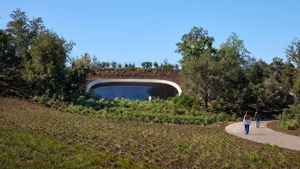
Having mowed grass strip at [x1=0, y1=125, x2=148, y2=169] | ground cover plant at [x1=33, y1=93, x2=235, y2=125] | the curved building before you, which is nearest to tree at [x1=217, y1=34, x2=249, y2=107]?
ground cover plant at [x1=33, y1=93, x2=235, y2=125]

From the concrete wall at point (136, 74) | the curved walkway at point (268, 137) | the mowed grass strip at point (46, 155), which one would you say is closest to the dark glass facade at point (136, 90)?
the concrete wall at point (136, 74)

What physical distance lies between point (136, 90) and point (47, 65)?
68.7 feet

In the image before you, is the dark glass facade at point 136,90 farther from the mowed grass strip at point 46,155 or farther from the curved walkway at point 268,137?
the mowed grass strip at point 46,155

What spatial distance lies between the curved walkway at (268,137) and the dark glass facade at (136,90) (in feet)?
82.6

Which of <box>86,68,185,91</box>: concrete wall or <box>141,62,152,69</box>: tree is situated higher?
<box>141,62,152,69</box>: tree

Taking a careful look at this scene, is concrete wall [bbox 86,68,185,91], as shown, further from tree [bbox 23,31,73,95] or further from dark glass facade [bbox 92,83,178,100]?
tree [bbox 23,31,73,95]

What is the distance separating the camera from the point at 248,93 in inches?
1473

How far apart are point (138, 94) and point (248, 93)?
720 inches

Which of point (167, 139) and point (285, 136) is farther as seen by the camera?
point (285, 136)

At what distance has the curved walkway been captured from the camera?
19917 mm

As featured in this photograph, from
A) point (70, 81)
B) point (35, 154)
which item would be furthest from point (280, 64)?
point (35, 154)

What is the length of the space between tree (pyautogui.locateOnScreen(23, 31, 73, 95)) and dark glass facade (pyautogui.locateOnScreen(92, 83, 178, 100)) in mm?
16775

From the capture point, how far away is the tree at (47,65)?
32656 mm

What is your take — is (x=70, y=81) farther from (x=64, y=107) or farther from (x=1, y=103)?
(x=1, y=103)
